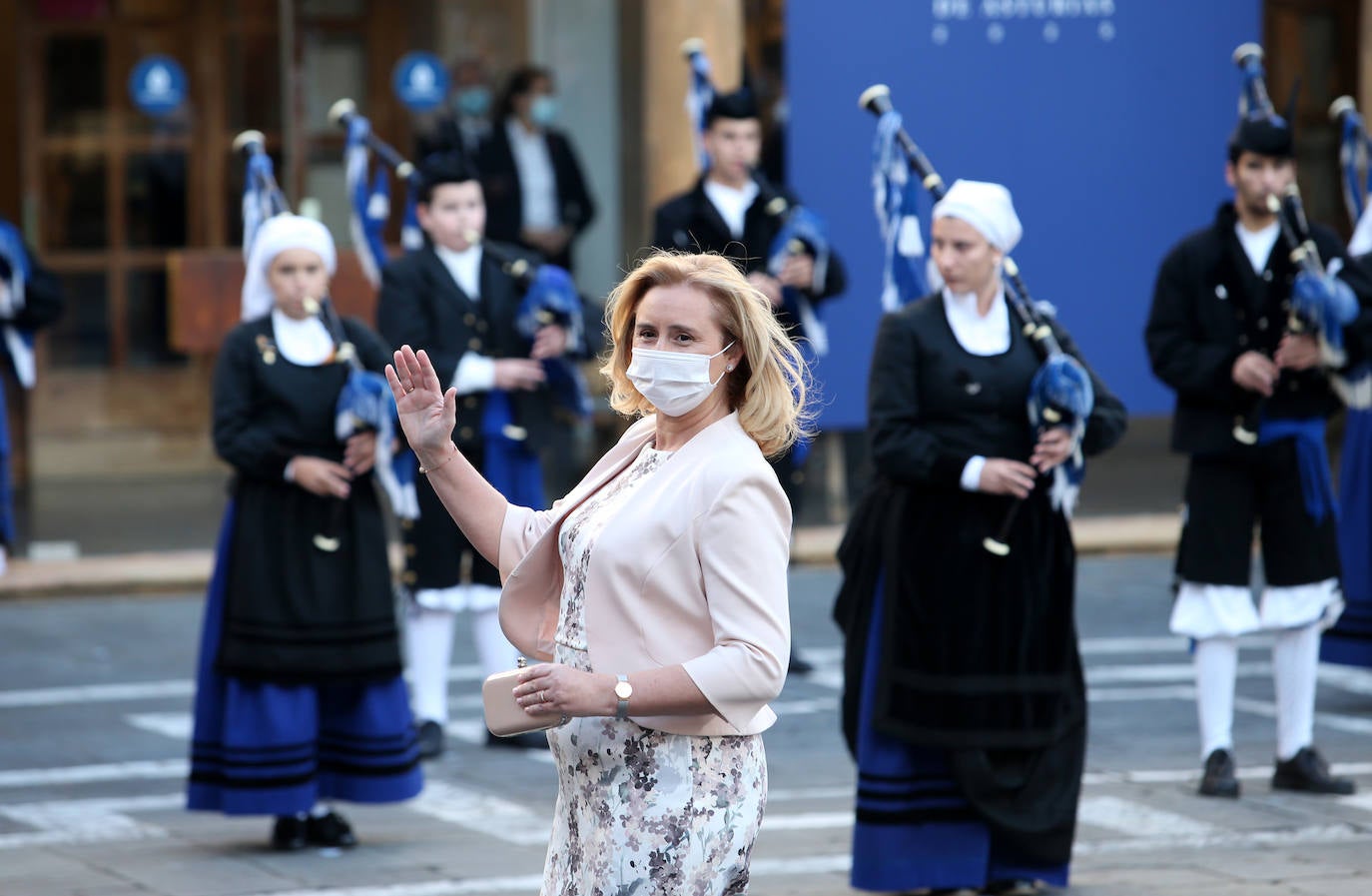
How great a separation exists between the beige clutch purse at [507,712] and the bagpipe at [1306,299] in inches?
175

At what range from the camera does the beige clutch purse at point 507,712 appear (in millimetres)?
3887

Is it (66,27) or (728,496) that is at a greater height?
(66,27)

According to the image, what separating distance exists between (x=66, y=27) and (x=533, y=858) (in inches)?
400

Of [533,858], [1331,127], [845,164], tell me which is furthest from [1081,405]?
[1331,127]

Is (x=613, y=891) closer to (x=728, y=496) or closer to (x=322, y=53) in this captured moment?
(x=728, y=496)

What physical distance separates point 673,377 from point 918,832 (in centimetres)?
274

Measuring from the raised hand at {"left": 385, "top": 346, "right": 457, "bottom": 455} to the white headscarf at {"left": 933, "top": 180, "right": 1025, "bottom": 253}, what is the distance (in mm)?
2812

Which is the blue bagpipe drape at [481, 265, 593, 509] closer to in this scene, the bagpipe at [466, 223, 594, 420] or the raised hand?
the bagpipe at [466, 223, 594, 420]

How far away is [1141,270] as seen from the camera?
14188 mm

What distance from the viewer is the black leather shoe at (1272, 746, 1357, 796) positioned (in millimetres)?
7797

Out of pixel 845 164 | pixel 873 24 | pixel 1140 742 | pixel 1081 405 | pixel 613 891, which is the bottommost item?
pixel 1140 742

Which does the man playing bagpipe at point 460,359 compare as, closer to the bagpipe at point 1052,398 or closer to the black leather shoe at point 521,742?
the black leather shoe at point 521,742

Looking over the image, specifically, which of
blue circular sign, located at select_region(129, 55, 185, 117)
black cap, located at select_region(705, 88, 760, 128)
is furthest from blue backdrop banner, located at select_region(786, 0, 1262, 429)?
blue circular sign, located at select_region(129, 55, 185, 117)

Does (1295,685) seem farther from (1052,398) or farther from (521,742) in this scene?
(521,742)
